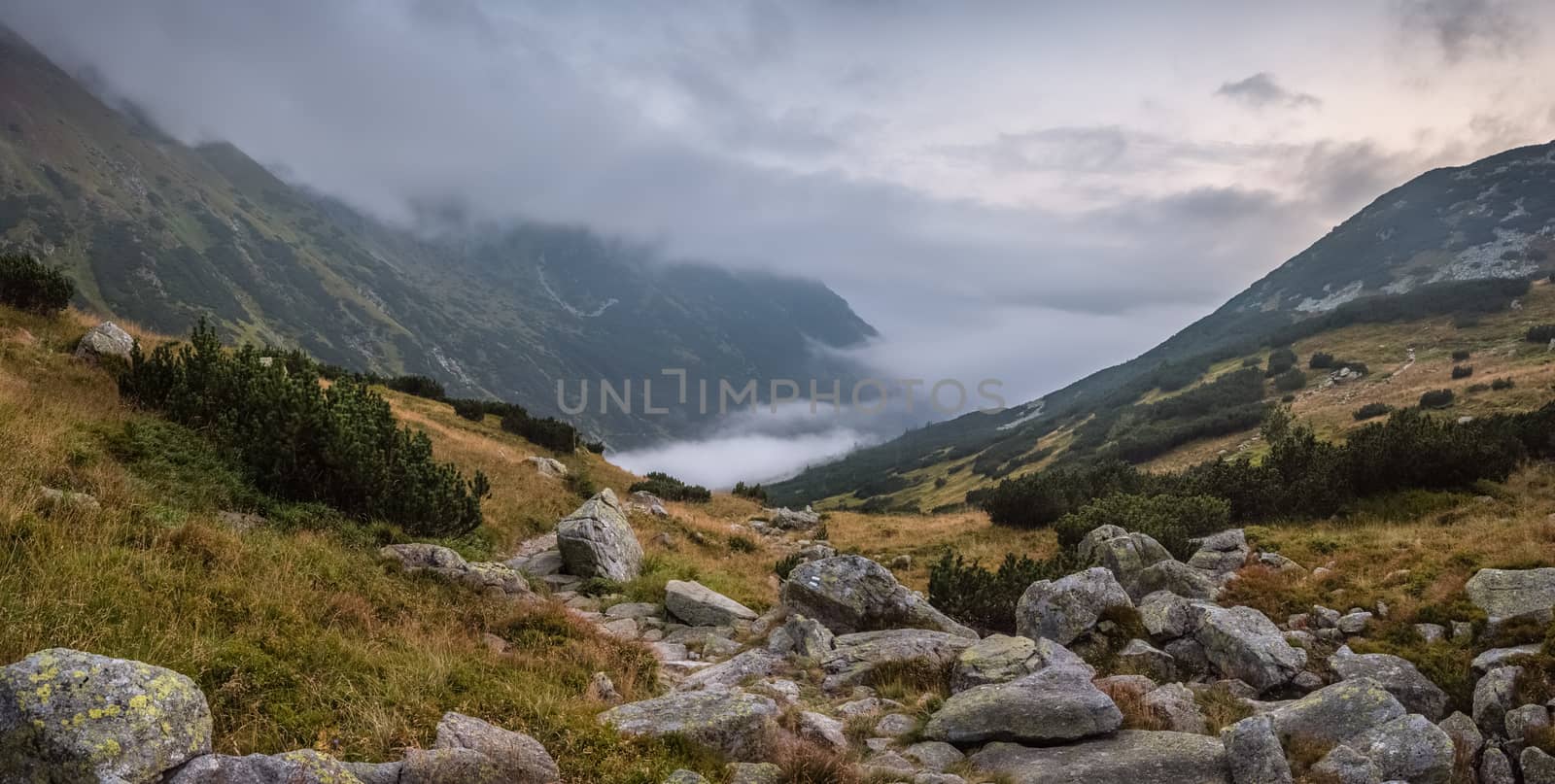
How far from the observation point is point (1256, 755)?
6.75m

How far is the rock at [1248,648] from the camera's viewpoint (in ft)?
32.9

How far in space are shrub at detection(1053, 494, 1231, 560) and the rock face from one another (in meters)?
12.1

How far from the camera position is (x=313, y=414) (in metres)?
12.1

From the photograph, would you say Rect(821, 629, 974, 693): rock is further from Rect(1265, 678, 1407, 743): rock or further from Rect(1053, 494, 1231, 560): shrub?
Rect(1053, 494, 1231, 560): shrub

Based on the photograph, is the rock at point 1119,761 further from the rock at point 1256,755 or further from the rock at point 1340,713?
the rock at point 1340,713

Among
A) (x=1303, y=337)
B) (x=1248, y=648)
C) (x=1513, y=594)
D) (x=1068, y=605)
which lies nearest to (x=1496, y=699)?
(x=1248, y=648)

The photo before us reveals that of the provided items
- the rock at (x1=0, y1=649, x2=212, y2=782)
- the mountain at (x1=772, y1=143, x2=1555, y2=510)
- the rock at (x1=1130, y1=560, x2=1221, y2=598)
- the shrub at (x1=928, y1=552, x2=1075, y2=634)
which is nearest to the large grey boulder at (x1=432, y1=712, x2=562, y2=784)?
the rock at (x1=0, y1=649, x2=212, y2=782)

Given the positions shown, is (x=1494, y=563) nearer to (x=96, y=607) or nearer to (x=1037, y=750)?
(x=1037, y=750)

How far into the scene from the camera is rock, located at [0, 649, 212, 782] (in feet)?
13.4

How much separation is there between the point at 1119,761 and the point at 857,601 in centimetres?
607

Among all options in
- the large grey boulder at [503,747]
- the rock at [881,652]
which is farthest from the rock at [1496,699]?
the large grey boulder at [503,747]

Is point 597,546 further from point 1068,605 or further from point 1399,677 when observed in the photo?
point 1399,677

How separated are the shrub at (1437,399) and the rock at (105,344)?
5539 cm

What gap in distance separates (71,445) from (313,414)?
2.98 m
